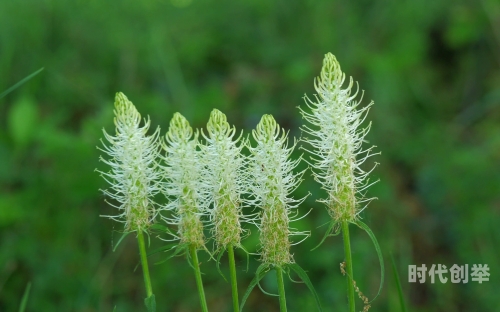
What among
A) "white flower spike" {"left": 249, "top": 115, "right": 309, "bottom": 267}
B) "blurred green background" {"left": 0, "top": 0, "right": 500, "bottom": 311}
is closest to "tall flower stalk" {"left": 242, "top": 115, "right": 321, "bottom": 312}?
"white flower spike" {"left": 249, "top": 115, "right": 309, "bottom": 267}

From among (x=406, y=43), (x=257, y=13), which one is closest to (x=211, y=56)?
(x=257, y=13)

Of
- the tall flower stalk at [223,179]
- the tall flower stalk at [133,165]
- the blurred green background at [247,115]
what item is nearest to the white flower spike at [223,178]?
the tall flower stalk at [223,179]

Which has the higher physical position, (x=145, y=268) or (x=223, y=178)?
(x=223, y=178)

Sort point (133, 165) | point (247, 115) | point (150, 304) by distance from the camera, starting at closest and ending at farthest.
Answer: point (150, 304), point (133, 165), point (247, 115)

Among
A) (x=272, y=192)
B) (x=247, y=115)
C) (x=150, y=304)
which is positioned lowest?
(x=150, y=304)

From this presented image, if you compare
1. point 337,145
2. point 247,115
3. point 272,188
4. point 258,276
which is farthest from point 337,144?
→ point 247,115

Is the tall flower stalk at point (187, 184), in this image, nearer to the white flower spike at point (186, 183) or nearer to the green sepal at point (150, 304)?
the white flower spike at point (186, 183)

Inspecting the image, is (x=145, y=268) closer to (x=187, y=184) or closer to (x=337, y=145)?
(x=187, y=184)

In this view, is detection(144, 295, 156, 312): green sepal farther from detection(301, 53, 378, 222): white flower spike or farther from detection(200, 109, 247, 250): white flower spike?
detection(301, 53, 378, 222): white flower spike
